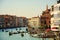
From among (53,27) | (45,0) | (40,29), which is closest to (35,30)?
(40,29)

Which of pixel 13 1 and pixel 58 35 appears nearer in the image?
pixel 58 35

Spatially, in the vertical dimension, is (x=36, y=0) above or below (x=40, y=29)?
above

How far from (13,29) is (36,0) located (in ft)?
2.00

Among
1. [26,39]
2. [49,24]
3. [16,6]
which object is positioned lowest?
[26,39]

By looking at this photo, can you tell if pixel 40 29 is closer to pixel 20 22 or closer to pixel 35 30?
pixel 35 30

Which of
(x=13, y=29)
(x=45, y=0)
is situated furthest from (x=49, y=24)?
(x=13, y=29)

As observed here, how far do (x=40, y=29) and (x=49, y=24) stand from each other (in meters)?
0.17

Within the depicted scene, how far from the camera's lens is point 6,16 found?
3.59 metres

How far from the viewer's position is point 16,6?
3.59m

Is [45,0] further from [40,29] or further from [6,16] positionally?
[6,16]

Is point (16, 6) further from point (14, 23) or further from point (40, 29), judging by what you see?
point (40, 29)

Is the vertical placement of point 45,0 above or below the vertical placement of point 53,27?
above

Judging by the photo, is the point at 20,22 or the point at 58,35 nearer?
the point at 58,35

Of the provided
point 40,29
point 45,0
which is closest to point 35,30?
point 40,29
